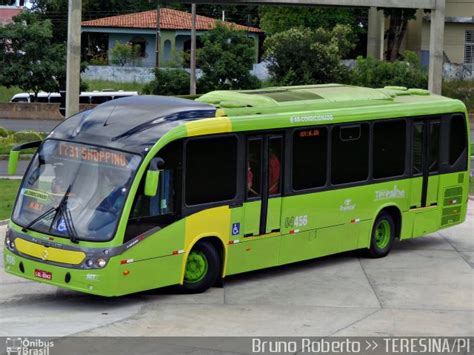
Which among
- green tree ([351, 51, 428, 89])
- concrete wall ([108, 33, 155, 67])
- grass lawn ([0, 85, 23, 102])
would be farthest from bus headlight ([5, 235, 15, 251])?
concrete wall ([108, 33, 155, 67])

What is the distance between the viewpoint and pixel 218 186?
1545cm

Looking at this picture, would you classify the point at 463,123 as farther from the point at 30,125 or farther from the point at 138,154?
the point at 30,125

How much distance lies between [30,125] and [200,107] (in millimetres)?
34499

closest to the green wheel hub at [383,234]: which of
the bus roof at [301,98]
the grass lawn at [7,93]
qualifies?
the bus roof at [301,98]

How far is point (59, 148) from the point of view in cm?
1495

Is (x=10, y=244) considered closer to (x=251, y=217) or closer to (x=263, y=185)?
(x=251, y=217)

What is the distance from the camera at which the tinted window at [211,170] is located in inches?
591

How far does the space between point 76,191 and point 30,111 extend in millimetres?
39118

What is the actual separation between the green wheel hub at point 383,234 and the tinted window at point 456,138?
2.04 metres

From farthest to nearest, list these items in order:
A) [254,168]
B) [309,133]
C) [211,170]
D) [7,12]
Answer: [7,12] < [309,133] < [254,168] < [211,170]

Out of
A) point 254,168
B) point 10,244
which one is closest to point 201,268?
point 254,168

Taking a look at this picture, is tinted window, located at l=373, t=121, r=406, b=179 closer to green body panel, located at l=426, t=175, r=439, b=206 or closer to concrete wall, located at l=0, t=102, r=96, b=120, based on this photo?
green body panel, located at l=426, t=175, r=439, b=206

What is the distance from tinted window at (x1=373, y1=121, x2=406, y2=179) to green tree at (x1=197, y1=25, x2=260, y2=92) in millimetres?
31754

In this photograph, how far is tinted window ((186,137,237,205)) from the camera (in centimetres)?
1501
